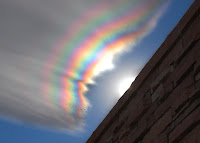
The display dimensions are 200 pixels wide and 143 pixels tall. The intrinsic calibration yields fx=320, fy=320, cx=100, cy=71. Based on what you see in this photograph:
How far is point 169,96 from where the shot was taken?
4133 millimetres

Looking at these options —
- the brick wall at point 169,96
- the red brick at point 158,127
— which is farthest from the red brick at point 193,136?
the red brick at point 158,127

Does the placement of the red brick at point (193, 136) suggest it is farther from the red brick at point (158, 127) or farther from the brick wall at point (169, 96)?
the red brick at point (158, 127)

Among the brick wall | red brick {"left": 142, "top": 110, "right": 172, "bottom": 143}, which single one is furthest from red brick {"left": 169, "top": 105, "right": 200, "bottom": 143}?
red brick {"left": 142, "top": 110, "right": 172, "bottom": 143}

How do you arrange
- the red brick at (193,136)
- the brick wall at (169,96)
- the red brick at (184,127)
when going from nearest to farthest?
the red brick at (193,136), the red brick at (184,127), the brick wall at (169,96)

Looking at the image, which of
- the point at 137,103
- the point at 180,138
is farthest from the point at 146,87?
the point at 180,138

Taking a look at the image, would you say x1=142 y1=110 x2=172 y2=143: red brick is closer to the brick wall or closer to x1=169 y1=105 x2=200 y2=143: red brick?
the brick wall

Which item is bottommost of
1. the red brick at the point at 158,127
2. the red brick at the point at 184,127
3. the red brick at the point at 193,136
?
the red brick at the point at 193,136

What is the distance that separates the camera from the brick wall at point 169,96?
143 inches

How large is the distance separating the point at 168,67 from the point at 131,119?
1.11 metres

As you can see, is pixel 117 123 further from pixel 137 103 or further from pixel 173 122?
pixel 173 122

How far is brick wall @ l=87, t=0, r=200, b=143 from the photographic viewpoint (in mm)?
3633

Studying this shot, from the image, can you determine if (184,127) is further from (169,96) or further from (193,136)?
(169,96)

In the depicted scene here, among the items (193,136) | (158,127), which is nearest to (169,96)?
(158,127)

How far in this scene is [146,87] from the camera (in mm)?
4953
